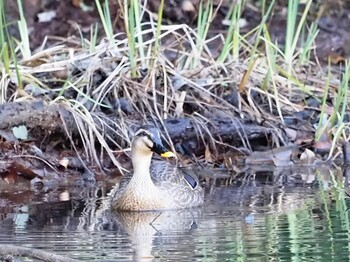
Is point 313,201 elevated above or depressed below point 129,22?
below

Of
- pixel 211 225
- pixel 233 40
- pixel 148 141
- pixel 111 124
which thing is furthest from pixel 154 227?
pixel 233 40

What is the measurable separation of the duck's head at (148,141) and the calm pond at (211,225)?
444mm

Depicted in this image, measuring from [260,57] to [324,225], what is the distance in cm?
442

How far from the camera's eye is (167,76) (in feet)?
33.2

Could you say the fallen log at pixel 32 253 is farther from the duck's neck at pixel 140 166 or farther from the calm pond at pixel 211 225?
the duck's neck at pixel 140 166

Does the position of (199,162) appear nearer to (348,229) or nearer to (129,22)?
(129,22)

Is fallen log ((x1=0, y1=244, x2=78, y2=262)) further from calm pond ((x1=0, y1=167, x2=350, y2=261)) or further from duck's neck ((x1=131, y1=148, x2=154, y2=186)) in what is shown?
duck's neck ((x1=131, y1=148, x2=154, y2=186))

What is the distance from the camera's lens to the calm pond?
5734 millimetres

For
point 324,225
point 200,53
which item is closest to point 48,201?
point 324,225

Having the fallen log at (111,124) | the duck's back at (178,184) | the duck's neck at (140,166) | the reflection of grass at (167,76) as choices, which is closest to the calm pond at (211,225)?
the duck's back at (178,184)

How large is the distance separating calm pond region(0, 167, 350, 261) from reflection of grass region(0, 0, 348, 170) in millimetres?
1115

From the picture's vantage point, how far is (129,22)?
32.1ft

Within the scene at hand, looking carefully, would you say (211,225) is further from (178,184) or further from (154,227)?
(178,184)

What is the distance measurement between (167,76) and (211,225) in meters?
3.51
